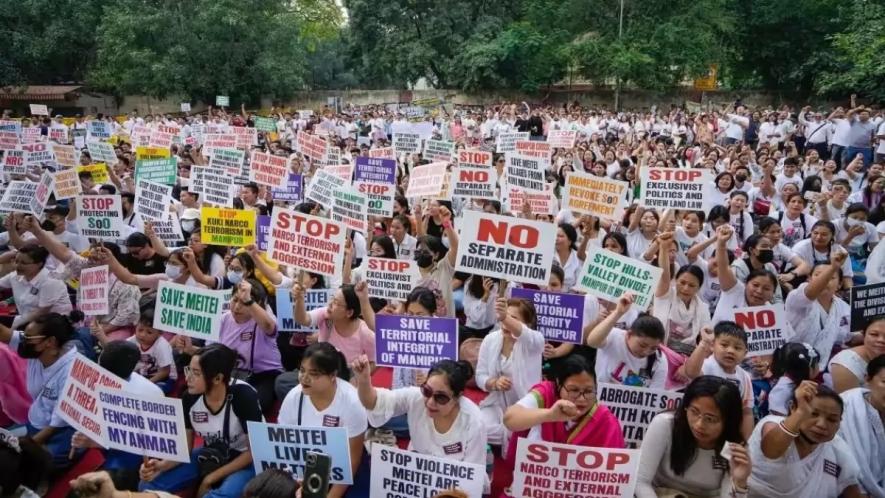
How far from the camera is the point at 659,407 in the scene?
14.2ft

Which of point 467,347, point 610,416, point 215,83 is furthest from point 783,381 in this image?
point 215,83

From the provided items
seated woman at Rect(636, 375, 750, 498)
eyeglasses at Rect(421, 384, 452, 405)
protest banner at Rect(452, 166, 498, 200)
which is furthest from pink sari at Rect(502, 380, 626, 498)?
protest banner at Rect(452, 166, 498, 200)

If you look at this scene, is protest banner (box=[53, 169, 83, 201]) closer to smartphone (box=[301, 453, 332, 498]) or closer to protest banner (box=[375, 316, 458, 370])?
protest banner (box=[375, 316, 458, 370])

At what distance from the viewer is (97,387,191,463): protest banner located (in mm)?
3900

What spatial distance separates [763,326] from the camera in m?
4.94

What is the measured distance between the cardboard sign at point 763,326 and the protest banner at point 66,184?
802 centimetres

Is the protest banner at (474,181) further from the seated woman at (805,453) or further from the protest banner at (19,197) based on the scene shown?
the seated woman at (805,453)

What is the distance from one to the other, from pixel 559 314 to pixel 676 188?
9.49 feet

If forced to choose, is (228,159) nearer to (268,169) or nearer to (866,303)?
(268,169)

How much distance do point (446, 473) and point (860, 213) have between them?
6.64 m

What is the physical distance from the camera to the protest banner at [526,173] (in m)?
8.62

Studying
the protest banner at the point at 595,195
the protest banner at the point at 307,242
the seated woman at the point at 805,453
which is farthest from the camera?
the protest banner at the point at 595,195

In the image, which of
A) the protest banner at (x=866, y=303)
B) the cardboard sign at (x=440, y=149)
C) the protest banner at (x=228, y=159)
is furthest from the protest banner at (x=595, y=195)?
the protest banner at (x=228, y=159)

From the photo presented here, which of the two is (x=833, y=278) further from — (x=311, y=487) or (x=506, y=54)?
(x=506, y=54)
